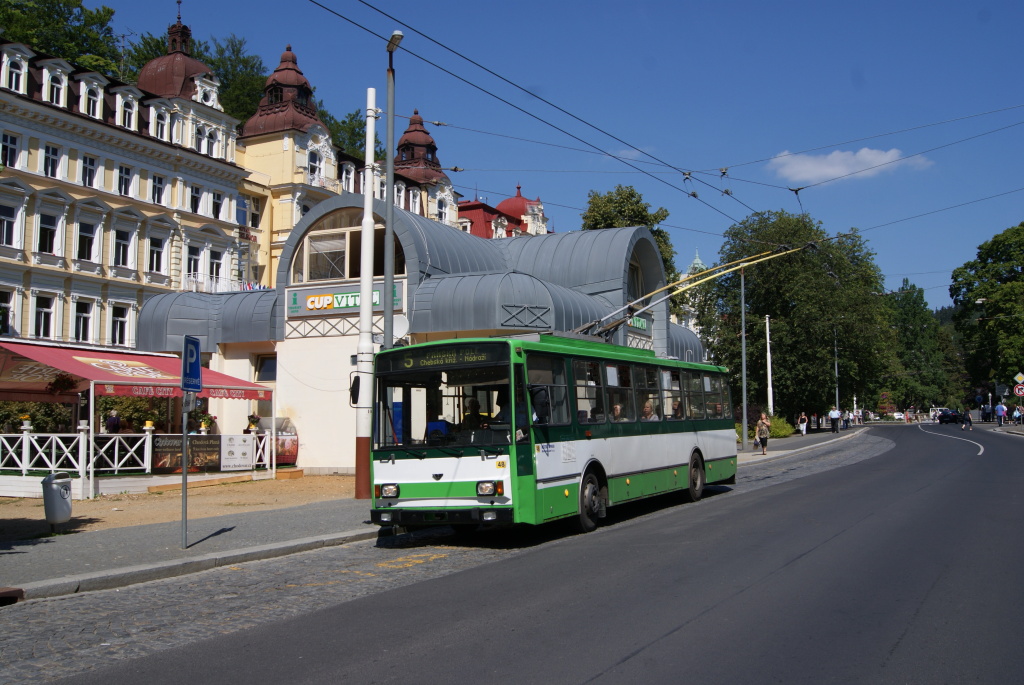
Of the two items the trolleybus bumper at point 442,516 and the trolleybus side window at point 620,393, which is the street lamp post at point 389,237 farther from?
the trolleybus bumper at point 442,516

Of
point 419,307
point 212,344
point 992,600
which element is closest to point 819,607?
point 992,600

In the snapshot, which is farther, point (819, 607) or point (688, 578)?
point (688, 578)

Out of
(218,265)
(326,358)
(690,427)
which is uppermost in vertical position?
(218,265)

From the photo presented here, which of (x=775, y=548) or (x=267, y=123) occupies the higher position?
(x=267, y=123)

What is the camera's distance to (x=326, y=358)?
93.4ft

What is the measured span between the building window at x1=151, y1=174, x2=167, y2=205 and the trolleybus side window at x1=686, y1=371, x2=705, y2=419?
39.3m

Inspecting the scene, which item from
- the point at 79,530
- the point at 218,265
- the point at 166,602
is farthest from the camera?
the point at 218,265

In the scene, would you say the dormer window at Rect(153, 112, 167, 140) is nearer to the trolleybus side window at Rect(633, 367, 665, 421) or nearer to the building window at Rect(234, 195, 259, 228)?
the building window at Rect(234, 195, 259, 228)

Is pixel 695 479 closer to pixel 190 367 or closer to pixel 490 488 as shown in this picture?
pixel 490 488

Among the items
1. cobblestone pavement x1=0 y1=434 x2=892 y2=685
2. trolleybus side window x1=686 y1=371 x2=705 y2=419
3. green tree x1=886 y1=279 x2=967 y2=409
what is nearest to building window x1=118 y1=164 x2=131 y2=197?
trolleybus side window x1=686 y1=371 x2=705 y2=419

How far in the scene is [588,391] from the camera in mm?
14406

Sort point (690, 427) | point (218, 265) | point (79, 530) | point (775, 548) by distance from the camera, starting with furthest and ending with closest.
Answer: point (218, 265) → point (690, 427) → point (79, 530) → point (775, 548)

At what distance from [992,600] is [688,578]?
9.23 feet

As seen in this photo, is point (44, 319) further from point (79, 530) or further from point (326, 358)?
point (79, 530)
